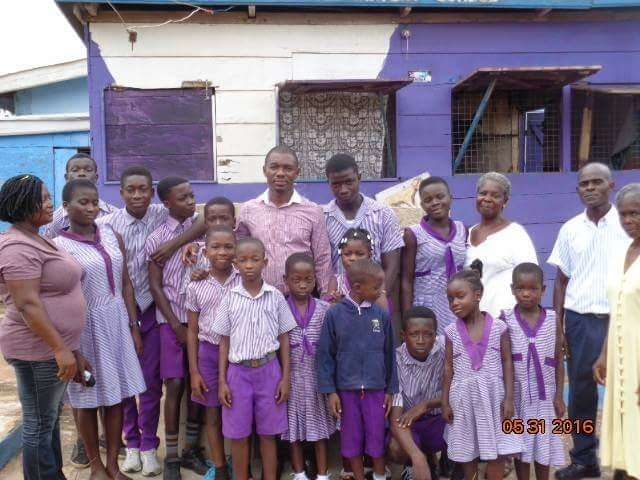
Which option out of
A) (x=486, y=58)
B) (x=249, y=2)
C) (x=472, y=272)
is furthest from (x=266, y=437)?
(x=486, y=58)

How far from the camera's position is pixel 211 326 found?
318 cm

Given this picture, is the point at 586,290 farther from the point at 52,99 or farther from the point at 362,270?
the point at 52,99

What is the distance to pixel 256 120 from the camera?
6566 millimetres

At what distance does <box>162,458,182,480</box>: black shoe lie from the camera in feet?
11.2

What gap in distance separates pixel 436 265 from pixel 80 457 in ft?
7.78

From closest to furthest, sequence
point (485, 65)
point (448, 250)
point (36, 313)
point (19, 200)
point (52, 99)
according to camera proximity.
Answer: point (36, 313), point (19, 200), point (448, 250), point (485, 65), point (52, 99)

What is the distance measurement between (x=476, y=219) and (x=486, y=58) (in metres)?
1.73

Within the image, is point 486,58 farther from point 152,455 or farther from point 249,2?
point 152,455

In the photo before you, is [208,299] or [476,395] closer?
[476,395]

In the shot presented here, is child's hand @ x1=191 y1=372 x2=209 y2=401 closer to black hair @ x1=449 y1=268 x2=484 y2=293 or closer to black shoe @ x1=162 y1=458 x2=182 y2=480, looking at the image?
black shoe @ x1=162 y1=458 x2=182 y2=480

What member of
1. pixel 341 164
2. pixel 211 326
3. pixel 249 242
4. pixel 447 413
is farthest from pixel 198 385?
pixel 341 164

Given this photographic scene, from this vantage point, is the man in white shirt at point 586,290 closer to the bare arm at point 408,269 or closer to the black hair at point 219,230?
the bare arm at point 408,269

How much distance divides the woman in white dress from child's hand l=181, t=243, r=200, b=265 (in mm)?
1515

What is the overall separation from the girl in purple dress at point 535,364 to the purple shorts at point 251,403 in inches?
47.4
